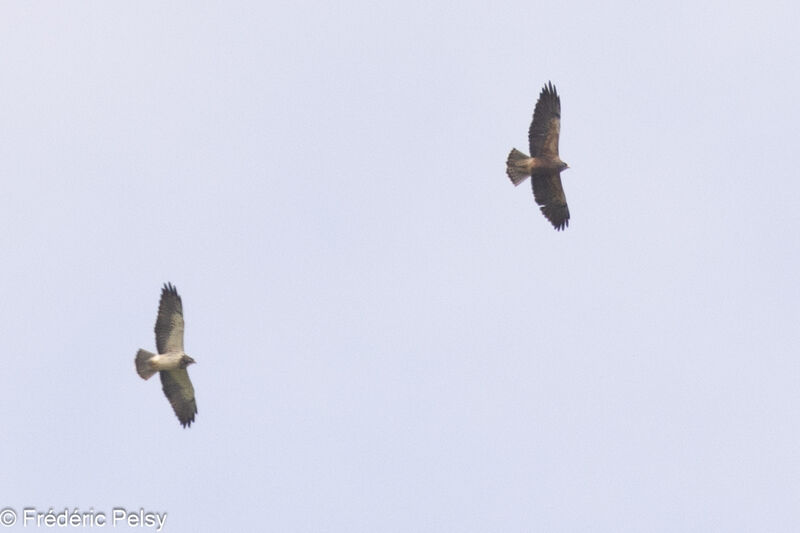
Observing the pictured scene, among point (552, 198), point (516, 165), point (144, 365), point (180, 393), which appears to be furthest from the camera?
point (552, 198)

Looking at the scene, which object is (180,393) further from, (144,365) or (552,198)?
(552,198)

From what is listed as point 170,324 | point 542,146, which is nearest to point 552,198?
point 542,146

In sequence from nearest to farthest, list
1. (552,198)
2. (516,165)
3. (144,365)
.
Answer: (144,365), (516,165), (552,198)

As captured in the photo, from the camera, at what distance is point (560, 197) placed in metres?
35.8

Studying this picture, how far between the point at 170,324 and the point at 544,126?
31.0 feet

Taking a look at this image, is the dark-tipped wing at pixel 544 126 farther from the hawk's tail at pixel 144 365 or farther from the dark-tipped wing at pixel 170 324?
the hawk's tail at pixel 144 365

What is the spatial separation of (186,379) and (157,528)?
20.7ft

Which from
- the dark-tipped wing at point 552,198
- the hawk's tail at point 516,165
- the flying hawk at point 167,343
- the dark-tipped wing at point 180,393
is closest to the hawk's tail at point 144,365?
the flying hawk at point 167,343

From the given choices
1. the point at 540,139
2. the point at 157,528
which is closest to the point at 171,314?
the point at 157,528

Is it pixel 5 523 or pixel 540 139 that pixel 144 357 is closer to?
pixel 5 523

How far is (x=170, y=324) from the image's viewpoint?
32719 mm

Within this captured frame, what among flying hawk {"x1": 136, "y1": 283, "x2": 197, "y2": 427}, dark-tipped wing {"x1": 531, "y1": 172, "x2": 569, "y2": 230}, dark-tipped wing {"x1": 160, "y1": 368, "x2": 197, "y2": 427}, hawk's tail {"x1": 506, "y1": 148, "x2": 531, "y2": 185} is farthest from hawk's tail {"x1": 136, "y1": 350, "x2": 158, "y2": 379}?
dark-tipped wing {"x1": 531, "y1": 172, "x2": 569, "y2": 230}

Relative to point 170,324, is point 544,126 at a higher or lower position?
higher

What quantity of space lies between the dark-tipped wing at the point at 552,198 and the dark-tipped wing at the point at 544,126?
601mm
